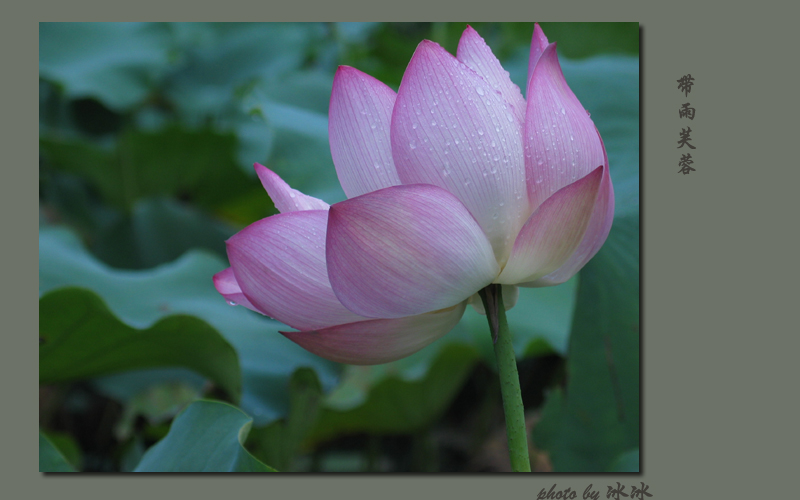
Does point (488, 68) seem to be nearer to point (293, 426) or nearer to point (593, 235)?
point (593, 235)

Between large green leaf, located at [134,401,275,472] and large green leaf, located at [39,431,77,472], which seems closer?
large green leaf, located at [134,401,275,472]

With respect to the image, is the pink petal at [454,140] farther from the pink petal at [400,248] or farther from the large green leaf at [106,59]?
the large green leaf at [106,59]

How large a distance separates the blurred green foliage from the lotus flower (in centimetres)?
23

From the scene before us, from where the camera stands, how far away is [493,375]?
1.09 metres

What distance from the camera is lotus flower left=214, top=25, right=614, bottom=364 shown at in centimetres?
42

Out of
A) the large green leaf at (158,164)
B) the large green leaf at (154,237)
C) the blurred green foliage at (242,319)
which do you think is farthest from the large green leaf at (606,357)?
→ the large green leaf at (158,164)

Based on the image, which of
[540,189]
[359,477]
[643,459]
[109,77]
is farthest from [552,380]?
[109,77]

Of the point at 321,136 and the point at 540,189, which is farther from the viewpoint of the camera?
the point at 321,136

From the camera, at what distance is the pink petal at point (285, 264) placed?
44cm

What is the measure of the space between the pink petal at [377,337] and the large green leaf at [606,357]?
334 millimetres

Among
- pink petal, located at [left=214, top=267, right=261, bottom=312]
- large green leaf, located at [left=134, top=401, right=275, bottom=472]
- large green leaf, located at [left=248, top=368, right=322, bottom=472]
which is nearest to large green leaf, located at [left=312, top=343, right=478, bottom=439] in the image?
large green leaf, located at [left=248, top=368, right=322, bottom=472]

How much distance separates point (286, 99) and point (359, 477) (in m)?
0.59

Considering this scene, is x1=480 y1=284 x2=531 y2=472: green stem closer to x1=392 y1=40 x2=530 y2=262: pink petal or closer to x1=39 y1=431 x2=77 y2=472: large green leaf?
x1=392 y1=40 x2=530 y2=262: pink petal

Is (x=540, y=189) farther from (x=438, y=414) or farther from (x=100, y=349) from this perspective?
(x=438, y=414)
